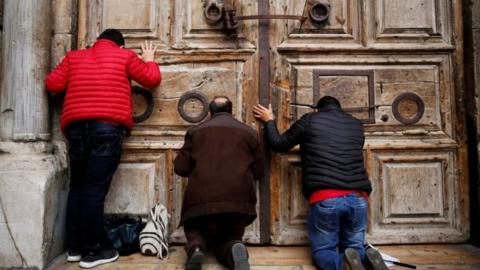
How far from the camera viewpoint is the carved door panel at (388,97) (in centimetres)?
373

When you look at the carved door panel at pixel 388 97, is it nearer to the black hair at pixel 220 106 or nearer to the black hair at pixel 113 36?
the black hair at pixel 220 106

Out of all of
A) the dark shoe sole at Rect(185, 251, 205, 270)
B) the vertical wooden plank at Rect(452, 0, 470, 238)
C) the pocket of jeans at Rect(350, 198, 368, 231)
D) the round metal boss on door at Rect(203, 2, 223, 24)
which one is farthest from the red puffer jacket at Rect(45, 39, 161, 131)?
the vertical wooden plank at Rect(452, 0, 470, 238)

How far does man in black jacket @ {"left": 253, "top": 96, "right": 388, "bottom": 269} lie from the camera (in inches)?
123

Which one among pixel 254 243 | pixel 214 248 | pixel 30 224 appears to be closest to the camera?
pixel 30 224

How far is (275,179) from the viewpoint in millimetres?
3744

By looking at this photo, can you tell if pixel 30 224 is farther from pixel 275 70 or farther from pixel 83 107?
pixel 275 70

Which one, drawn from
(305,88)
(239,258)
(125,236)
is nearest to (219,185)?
(239,258)

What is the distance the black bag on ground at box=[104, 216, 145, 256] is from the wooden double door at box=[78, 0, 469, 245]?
0.78 feet

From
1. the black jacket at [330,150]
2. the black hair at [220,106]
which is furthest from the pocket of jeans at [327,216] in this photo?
the black hair at [220,106]

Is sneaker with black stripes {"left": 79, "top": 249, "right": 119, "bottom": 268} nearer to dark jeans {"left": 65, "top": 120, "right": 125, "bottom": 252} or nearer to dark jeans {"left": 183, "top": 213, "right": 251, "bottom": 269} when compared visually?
dark jeans {"left": 65, "top": 120, "right": 125, "bottom": 252}

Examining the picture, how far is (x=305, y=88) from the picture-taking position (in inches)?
151

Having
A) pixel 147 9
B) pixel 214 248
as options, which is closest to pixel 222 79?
pixel 147 9

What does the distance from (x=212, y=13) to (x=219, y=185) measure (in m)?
1.78

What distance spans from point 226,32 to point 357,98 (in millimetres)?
1431
